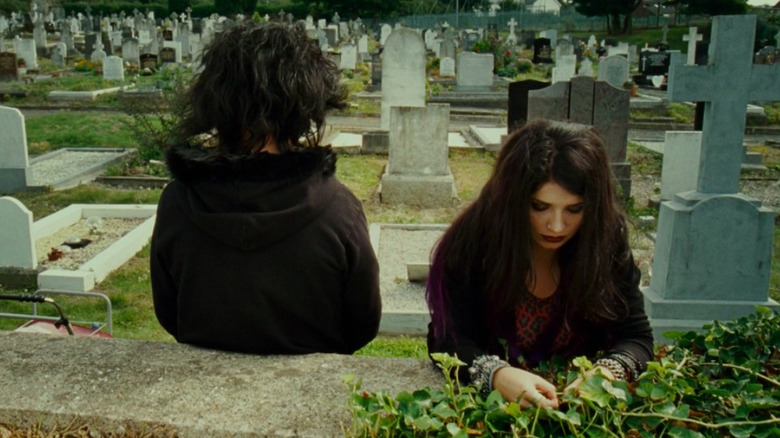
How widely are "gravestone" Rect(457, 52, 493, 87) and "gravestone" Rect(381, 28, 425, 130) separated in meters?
7.50

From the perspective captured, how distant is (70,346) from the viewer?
1975 millimetres

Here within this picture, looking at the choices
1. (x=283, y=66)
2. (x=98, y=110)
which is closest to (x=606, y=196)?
(x=283, y=66)

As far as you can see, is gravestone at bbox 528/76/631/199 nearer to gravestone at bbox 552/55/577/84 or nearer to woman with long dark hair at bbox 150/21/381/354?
woman with long dark hair at bbox 150/21/381/354

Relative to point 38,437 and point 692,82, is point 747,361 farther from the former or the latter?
point 692,82

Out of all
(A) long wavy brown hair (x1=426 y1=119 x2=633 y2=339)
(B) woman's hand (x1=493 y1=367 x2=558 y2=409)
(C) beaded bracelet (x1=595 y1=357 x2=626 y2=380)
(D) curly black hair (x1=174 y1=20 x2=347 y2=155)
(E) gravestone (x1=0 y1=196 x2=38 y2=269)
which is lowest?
(E) gravestone (x1=0 y1=196 x2=38 y2=269)

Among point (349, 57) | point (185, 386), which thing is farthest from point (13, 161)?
point (349, 57)

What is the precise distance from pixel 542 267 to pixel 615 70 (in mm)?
15989

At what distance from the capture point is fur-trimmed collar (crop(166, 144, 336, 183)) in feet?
6.39

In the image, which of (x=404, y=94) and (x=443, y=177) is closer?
(x=443, y=177)

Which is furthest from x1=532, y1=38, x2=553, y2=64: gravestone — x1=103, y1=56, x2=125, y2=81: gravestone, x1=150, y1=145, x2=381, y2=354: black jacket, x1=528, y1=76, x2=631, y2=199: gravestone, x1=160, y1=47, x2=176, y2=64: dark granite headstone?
x1=150, y1=145, x2=381, y2=354: black jacket

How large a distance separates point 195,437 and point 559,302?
101 cm

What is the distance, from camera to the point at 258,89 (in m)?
1.97

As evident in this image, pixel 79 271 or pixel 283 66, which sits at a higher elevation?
pixel 283 66

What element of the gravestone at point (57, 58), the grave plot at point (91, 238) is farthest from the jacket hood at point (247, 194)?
the gravestone at point (57, 58)
